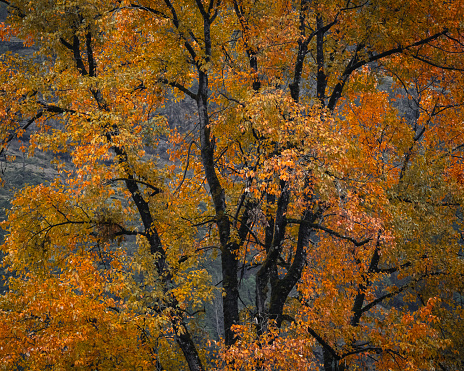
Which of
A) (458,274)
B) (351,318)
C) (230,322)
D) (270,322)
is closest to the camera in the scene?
(270,322)

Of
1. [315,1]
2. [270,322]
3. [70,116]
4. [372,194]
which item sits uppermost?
[315,1]

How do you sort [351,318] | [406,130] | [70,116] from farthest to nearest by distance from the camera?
[406,130]
[351,318]
[70,116]

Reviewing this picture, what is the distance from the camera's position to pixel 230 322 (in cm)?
831

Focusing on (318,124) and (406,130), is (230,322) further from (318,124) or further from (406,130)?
(406,130)

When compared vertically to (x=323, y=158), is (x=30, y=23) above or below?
above

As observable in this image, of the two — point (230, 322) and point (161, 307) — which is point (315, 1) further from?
point (161, 307)

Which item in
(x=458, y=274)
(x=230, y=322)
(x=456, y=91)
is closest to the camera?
(x=230, y=322)

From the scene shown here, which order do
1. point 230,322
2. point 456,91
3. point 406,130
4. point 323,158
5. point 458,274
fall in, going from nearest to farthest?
point 323,158, point 230,322, point 456,91, point 458,274, point 406,130

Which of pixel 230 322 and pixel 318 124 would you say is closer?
pixel 318 124

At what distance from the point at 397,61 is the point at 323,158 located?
4.13m

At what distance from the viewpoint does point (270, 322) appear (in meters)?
7.67

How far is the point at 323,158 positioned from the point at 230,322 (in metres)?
4.05

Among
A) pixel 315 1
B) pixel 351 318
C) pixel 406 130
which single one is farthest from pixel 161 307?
pixel 406 130

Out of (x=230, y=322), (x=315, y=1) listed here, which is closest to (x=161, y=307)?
(x=230, y=322)
